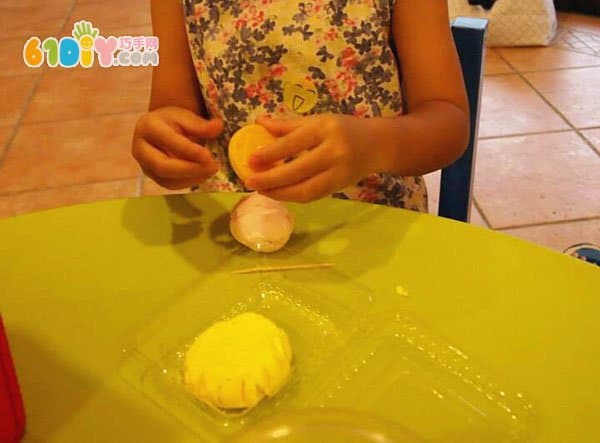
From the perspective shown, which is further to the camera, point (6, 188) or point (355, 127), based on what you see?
point (6, 188)

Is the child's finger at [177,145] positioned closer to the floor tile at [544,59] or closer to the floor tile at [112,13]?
the floor tile at [544,59]

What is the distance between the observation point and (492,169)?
59.8 inches

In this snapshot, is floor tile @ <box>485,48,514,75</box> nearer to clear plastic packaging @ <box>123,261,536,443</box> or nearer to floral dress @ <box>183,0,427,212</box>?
floral dress @ <box>183,0,427,212</box>

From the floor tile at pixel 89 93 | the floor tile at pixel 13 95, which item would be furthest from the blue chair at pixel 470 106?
the floor tile at pixel 13 95

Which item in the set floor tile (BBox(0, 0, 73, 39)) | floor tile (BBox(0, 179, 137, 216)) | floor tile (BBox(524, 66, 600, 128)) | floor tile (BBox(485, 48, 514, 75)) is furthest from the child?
floor tile (BBox(0, 0, 73, 39))

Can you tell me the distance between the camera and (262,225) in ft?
1.69

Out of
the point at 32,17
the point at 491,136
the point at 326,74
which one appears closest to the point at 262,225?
the point at 326,74

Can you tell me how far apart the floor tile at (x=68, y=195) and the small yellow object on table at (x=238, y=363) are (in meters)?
1.11

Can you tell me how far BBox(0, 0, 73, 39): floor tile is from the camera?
2.34 meters

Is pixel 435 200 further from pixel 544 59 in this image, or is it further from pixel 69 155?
pixel 69 155

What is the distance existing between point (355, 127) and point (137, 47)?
1795mm

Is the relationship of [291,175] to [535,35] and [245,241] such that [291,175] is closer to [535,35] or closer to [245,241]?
[245,241]

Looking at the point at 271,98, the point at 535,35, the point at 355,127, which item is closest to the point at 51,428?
the point at 355,127

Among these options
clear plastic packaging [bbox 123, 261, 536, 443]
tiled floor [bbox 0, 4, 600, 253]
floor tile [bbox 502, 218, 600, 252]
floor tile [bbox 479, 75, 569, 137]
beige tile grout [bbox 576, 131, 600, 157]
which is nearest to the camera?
clear plastic packaging [bbox 123, 261, 536, 443]
